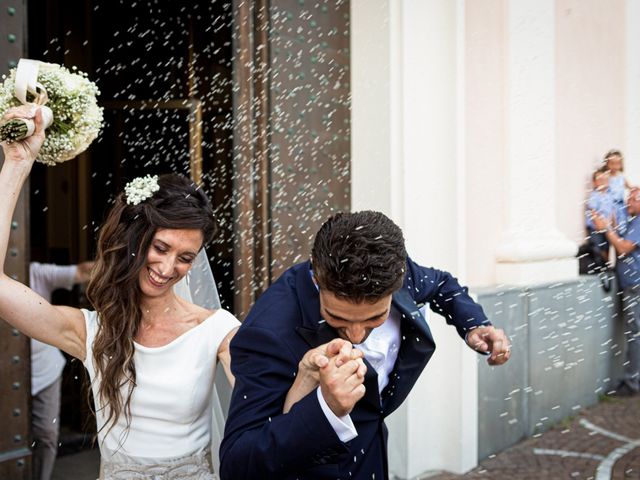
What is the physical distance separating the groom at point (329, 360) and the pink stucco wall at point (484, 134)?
358cm

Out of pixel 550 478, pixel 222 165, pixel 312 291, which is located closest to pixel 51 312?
pixel 312 291

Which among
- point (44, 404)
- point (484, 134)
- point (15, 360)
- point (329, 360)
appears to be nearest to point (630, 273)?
point (484, 134)

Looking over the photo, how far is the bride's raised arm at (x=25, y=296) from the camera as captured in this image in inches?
93.7

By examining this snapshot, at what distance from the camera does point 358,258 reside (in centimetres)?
197

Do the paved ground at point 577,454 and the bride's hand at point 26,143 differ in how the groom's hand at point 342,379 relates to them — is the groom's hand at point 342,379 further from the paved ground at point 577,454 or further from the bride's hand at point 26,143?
the paved ground at point 577,454

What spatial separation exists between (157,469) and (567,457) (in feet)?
12.6

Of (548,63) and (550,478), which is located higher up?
(548,63)

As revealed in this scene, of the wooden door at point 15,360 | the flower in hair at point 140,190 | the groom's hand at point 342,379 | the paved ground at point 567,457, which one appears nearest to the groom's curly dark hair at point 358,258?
the groom's hand at point 342,379

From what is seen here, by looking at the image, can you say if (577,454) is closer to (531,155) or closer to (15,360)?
(531,155)

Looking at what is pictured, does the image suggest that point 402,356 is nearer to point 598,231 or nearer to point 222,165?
point 222,165

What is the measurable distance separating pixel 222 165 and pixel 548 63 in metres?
2.89

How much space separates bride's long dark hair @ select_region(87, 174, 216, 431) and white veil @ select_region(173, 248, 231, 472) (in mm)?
423

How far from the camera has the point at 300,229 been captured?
16.9 ft

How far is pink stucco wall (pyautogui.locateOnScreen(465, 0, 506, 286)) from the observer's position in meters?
5.79
